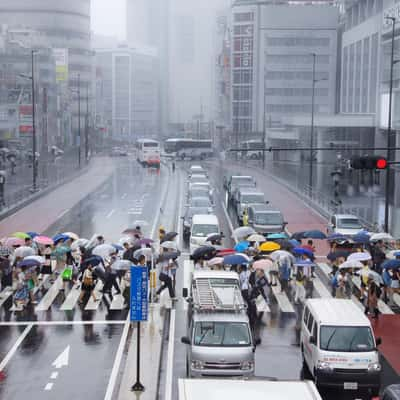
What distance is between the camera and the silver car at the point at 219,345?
16.7m

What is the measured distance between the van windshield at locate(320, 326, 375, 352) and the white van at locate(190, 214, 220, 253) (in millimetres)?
15277

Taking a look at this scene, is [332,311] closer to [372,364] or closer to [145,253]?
[372,364]

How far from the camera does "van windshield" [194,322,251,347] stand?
1703 centimetres

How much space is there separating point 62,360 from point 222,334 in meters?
4.38

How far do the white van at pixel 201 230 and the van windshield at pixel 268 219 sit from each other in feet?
8.78

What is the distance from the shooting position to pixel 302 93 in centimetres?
13438

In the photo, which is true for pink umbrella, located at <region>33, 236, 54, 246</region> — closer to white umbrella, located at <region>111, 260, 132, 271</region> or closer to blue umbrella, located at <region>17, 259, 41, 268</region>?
blue umbrella, located at <region>17, 259, 41, 268</region>

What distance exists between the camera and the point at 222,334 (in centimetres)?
1720

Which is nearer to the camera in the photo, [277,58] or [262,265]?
[262,265]

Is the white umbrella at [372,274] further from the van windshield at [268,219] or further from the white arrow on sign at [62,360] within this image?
the van windshield at [268,219]

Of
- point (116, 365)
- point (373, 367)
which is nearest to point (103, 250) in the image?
point (116, 365)

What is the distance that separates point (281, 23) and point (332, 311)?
120m

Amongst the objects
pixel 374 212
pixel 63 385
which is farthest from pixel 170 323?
pixel 374 212

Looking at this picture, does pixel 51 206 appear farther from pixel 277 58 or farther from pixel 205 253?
pixel 277 58
